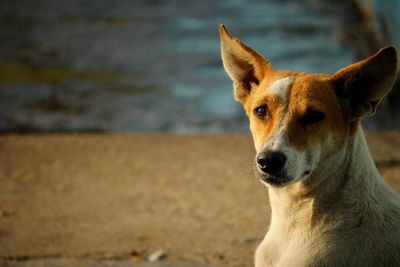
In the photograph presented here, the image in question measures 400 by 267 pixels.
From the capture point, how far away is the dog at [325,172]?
165 inches

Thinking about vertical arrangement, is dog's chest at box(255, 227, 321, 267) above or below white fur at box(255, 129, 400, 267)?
below

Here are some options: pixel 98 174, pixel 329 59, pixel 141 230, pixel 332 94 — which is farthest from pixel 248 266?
pixel 329 59

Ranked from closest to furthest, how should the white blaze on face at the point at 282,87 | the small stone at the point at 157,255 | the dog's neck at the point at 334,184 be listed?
the dog's neck at the point at 334,184 → the white blaze on face at the point at 282,87 → the small stone at the point at 157,255

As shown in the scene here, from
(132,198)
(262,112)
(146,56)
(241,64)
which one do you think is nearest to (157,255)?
(132,198)

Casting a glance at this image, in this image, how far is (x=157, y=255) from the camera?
6.24 m

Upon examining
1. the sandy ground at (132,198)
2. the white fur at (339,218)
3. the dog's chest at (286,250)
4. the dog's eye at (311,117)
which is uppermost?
the dog's eye at (311,117)

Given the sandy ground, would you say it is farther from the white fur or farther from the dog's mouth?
the dog's mouth

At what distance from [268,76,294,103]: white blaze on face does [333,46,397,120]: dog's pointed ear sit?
263mm

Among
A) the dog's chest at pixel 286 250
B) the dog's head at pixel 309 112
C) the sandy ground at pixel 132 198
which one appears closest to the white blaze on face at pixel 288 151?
the dog's head at pixel 309 112

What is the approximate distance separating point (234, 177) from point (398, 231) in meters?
4.09

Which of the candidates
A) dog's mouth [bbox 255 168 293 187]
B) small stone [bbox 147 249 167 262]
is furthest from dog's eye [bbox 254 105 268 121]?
small stone [bbox 147 249 167 262]

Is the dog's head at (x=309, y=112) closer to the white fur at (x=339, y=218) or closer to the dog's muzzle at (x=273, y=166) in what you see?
the dog's muzzle at (x=273, y=166)

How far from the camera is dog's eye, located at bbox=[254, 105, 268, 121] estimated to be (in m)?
4.50

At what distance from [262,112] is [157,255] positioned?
216cm
